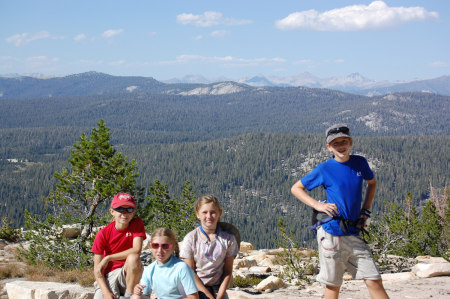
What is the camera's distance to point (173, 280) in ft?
A: 16.6

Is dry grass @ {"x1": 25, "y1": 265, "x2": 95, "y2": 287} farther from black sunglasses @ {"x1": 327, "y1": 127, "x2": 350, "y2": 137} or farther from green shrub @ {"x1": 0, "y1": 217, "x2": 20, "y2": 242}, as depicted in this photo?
green shrub @ {"x1": 0, "y1": 217, "x2": 20, "y2": 242}

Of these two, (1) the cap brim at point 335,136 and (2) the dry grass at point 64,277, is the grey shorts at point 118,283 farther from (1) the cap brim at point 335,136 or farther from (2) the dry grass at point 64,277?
(2) the dry grass at point 64,277

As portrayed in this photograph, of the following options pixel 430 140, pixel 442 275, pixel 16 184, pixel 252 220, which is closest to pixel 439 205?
pixel 442 275

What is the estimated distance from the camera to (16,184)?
14538 centimetres

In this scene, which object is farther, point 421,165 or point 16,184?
point 421,165

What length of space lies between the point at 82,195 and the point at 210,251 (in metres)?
Answer: 11.9

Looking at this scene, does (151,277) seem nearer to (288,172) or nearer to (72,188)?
(72,188)

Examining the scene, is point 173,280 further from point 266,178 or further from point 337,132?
point 266,178

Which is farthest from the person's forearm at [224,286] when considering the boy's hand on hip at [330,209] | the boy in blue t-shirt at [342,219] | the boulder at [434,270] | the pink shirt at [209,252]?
the boulder at [434,270]

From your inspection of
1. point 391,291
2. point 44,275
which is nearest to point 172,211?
point 44,275

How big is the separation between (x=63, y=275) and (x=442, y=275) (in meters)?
9.74

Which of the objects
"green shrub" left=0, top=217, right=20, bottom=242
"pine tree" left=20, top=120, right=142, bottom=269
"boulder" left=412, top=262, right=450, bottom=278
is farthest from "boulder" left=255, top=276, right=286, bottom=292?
"green shrub" left=0, top=217, right=20, bottom=242

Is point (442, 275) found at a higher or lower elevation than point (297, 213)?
higher

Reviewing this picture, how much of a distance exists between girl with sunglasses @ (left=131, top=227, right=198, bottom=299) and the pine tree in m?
10.1
